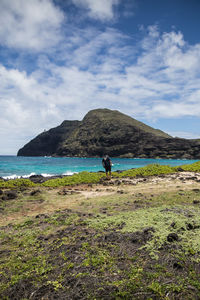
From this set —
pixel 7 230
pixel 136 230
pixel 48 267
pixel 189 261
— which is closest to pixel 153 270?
pixel 189 261

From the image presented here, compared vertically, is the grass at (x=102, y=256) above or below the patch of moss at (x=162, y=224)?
below

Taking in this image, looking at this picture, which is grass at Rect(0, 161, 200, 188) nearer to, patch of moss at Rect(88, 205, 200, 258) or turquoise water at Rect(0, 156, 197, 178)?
patch of moss at Rect(88, 205, 200, 258)

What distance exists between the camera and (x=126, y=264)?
3.47m

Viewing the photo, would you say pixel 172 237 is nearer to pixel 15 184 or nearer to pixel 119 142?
pixel 15 184

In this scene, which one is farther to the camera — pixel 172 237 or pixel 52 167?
pixel 52 167

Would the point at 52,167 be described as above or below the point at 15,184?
below

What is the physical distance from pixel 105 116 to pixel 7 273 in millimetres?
183381

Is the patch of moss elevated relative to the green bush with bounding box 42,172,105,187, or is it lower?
elevated

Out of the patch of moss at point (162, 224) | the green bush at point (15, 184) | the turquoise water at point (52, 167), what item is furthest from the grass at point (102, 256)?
the turquoise water at point (52, 167)

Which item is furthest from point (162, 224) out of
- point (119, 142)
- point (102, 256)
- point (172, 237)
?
point (119, 142)

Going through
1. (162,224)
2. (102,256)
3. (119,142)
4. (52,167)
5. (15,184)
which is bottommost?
(52,167)

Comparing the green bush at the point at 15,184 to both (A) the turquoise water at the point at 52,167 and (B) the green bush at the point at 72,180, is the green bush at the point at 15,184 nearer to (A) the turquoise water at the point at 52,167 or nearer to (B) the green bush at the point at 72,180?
(B) the green bush at the point at 72,180

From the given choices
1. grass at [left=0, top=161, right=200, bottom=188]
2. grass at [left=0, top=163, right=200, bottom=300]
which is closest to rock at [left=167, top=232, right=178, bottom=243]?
grass at [left=0, top=163, right=200, bottom=300]

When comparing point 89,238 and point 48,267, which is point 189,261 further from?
point 48,267
